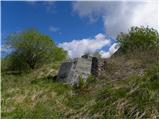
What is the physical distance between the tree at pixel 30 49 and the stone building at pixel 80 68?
11.2 m

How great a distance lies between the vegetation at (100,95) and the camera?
838cm

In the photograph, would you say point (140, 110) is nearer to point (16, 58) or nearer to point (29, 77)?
point (29, 77)

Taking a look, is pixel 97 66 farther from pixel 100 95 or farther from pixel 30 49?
pixel 30 49

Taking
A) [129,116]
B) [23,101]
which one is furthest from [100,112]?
[23,101]

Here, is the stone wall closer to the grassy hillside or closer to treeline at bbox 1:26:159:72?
the grassy hillside

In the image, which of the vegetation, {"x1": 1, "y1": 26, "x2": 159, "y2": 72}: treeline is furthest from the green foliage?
the vegetation

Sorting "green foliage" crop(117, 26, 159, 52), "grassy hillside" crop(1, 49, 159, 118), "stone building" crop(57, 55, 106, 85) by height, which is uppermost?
"green foliage" crop(117, 26, 159, 52)

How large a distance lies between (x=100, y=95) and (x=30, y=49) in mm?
16029

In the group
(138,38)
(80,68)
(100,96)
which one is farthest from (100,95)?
(138,38)

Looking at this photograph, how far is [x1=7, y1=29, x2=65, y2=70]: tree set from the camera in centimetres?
2494

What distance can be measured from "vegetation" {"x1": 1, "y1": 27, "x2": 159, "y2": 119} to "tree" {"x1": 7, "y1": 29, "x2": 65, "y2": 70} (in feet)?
33.0

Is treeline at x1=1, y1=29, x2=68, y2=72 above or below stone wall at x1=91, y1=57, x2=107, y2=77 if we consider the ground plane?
above

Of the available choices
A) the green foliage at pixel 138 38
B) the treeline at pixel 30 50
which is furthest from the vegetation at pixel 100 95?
the treeline at pixel 30 50

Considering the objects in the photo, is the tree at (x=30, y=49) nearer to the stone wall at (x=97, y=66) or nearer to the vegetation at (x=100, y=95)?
the vegetation at (x=100, y=95)
